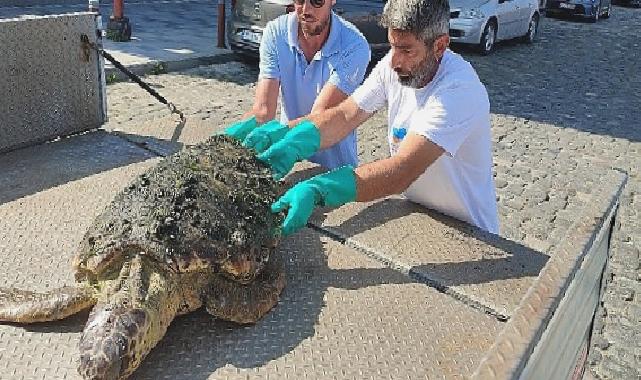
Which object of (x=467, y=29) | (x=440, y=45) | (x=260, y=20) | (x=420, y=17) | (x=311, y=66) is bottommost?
(x=467, y=29)

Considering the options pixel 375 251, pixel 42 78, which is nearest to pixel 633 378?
pixel 375 251

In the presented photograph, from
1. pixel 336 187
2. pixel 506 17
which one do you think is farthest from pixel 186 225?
pixel 506 17

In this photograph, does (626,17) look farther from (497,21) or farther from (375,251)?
(375,251)

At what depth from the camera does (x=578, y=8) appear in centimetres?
1842

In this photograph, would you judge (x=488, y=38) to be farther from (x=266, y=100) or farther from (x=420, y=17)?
(x=420, y=17)

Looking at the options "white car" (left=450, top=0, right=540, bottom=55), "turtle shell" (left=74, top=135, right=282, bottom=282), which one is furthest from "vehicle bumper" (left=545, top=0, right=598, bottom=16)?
"turtle shell" (left=74, top=135, right=282, bottom=282)

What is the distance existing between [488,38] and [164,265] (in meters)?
11.4

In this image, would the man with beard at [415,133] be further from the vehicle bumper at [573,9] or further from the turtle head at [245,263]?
the vehicle bumper at [573,9]

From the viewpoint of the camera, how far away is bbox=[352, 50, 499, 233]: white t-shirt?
2.26 meters

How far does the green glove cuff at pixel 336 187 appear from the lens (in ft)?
7.11

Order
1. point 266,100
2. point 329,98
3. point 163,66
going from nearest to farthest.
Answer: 1. point 329,98
2. point 266,100
3. point 163,66

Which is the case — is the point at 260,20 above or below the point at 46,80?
below

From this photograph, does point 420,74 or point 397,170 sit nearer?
point 397,170

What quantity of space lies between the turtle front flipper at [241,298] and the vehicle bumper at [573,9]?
1899 centimetres
